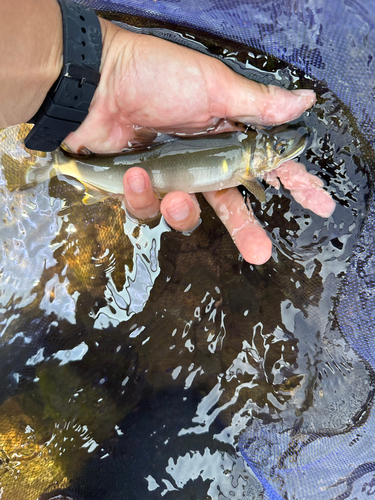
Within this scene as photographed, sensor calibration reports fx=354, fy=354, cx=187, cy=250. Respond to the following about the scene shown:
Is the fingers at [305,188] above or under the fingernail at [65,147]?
above

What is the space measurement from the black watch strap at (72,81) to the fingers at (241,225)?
3.15 ft

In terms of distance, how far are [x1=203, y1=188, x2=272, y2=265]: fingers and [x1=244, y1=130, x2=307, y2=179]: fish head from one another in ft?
0.90

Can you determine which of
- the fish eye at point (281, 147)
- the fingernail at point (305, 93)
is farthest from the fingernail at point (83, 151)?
the fingernail at point (305, 93)

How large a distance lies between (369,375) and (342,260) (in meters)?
0.76

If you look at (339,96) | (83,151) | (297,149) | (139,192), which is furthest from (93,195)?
(339,96)

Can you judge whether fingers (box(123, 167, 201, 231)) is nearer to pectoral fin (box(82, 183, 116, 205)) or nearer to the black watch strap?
pectoral fin (box(82, 183, 116, 205))

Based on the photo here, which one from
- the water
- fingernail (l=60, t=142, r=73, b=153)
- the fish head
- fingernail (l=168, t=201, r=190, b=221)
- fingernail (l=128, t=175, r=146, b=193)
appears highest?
the fish head

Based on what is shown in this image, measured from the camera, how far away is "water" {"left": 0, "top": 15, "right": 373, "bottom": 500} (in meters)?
2.30

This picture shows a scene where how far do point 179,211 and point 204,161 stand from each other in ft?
1.10

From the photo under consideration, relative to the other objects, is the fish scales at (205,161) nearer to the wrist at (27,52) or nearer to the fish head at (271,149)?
the fish head at (271,149)

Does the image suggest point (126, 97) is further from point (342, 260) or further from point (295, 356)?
point (295, 356)

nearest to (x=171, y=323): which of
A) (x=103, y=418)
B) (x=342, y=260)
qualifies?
(x=103, y=418)

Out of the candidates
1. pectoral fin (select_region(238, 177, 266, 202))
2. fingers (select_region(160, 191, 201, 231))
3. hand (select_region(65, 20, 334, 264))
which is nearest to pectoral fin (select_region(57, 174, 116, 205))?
hand (select_region(65, 20, 334, 264))

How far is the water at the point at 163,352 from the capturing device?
230 centimetres
